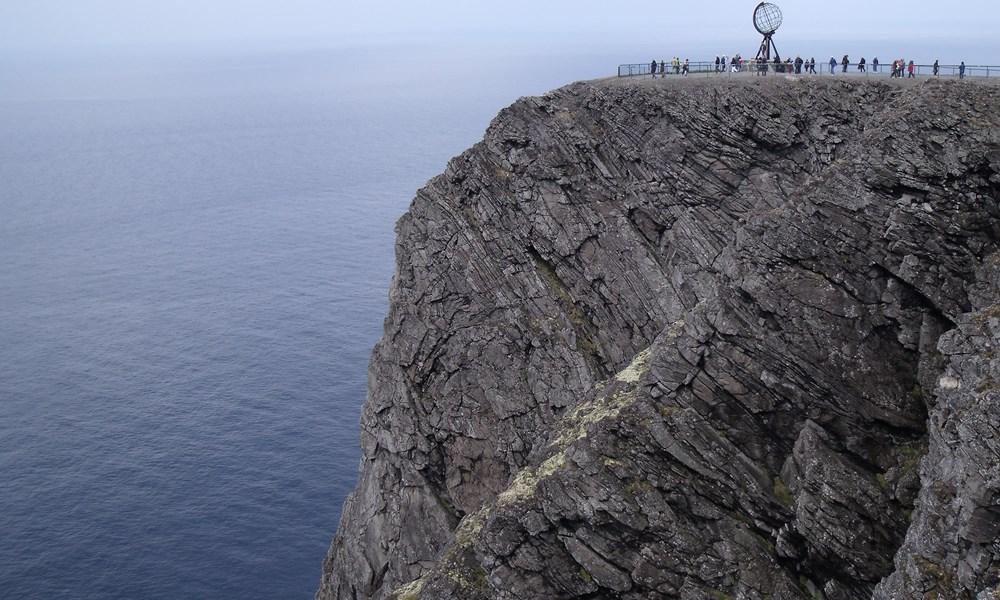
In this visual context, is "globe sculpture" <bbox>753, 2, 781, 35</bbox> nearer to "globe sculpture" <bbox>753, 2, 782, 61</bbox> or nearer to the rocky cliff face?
"globe sculpture" <bbox>753, 2, 782, 61</bbox>

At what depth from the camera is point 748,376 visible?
122 ft

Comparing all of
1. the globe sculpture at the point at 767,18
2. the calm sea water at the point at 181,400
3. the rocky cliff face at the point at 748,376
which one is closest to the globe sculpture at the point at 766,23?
the globe sculpture at the point at 767,18

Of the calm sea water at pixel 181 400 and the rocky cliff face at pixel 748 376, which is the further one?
the calm sea water at pixel 181 400

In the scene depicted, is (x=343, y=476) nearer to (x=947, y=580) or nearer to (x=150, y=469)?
(x=150, y=469)

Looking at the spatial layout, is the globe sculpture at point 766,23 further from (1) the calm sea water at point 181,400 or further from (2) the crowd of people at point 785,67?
(1) the calm sea water at point 181,400

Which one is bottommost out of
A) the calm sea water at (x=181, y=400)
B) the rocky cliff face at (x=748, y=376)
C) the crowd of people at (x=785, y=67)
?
the calm sea water at (x=181, y=400)

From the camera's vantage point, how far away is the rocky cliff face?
32594mm

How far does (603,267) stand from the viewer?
185 ft

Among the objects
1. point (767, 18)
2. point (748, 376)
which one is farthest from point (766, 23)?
point (748, 376)

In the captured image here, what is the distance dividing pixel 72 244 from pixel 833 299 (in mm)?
158752

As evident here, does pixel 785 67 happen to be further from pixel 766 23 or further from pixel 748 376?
pixel 748 376

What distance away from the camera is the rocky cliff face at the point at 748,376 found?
32594 millimetres

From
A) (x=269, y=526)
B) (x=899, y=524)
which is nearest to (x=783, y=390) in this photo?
(x=899, y=524)

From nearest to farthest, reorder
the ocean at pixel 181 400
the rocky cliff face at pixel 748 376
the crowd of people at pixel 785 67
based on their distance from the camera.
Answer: the rocky cliff face at pixel 748 376 < the crowd of people at pixel 785 67 < the ocean at pixel 181 400
